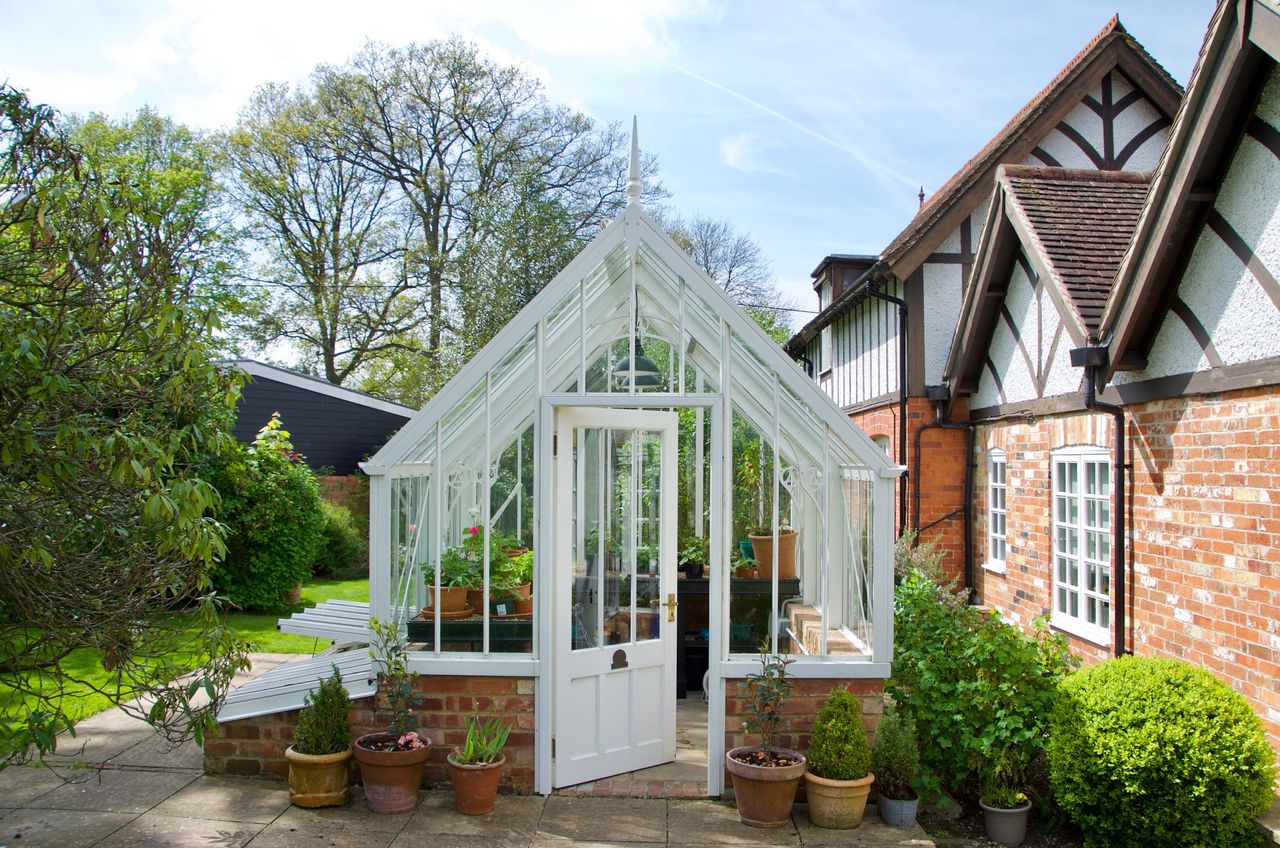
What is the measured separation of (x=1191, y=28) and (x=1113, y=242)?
2066 millimetres

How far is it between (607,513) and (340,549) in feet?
32.4

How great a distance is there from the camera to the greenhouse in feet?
18.3

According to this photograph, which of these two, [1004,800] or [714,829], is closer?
[714,829]

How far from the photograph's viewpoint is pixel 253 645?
670cm

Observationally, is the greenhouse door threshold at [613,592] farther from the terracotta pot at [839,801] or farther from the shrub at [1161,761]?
the shrub at [1161,761]

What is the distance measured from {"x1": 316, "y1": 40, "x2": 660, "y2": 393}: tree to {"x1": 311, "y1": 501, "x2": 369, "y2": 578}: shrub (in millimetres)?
8734

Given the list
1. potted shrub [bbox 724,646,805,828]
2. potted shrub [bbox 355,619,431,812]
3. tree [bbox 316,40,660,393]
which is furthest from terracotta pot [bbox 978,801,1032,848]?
tree [bbox 316,40,660,393]

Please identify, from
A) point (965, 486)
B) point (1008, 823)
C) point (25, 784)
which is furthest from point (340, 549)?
point (1008, 823)

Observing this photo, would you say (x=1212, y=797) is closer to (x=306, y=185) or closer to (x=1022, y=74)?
(x=1022, y=74)

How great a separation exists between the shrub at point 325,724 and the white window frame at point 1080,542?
5.83 metres

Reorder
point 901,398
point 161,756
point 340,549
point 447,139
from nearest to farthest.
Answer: point 161,756
point 901,398
point 340,549
point 447,139

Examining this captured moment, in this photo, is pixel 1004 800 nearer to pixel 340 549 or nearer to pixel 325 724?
pixel 325 724

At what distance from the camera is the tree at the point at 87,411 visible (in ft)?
11.3

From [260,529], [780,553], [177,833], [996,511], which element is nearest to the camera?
[177,833]
